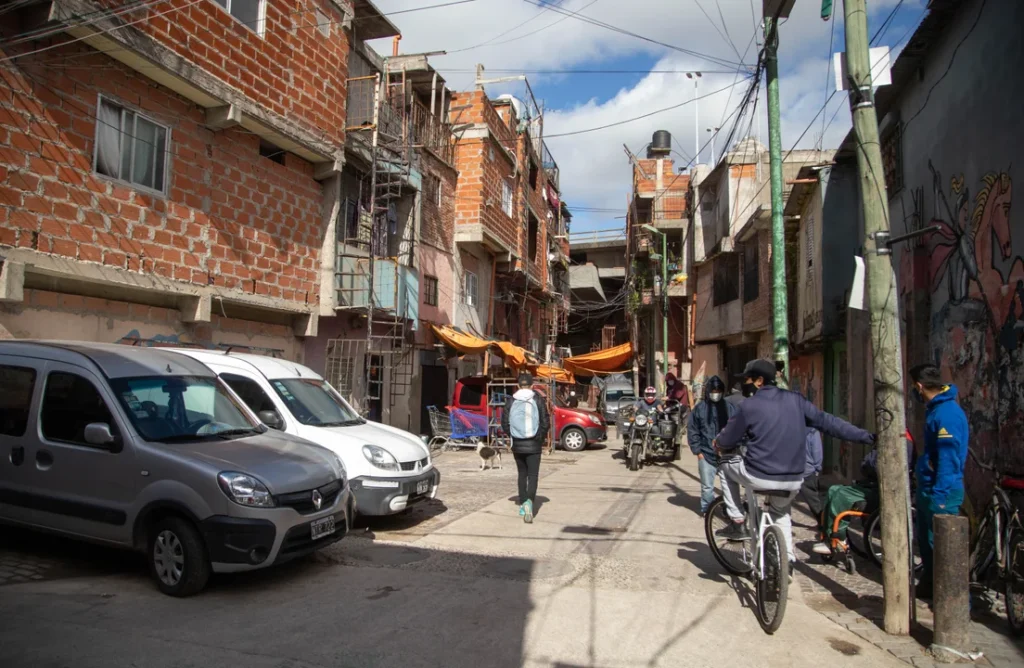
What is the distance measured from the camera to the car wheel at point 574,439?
1881 centimetres

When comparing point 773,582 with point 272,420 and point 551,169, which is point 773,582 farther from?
point 551,169

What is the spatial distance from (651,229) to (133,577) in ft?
86.3

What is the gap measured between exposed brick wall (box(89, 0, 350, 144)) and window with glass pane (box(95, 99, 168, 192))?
4.01ft

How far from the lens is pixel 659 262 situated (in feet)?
107

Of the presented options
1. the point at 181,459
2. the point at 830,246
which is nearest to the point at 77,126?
the point at 181,459

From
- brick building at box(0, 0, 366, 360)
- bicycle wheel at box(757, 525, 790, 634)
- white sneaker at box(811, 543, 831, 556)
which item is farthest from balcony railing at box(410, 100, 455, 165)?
bicycle wheel at box(757, 525, 790, 634)

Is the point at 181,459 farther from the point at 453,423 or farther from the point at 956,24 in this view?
Answer: the point at 453,423

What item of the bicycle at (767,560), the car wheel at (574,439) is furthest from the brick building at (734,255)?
the bicycle at (767,560)

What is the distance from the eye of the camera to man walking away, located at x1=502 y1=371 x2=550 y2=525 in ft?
26.9

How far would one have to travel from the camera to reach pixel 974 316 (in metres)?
6.83

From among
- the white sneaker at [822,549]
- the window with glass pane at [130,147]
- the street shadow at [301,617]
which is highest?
the window with glass pane at [130,147]

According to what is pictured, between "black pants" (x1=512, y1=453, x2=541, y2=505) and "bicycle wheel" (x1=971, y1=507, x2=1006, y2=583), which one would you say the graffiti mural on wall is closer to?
"bicycle wheel" (x1=971, y1=507, x2=1006, y2=583)

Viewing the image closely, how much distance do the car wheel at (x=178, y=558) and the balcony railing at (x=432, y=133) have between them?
13600mm

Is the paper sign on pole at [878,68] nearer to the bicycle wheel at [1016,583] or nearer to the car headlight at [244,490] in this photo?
the bicycle wheel at [1016,583]
